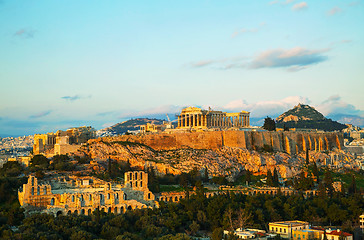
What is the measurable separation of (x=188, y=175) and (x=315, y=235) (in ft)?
88.1

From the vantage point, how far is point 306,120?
566 ft

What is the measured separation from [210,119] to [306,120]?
261ft

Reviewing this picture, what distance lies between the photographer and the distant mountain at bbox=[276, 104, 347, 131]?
160525 mm

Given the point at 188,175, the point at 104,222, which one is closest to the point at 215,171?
the point at 188,175

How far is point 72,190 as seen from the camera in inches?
2244

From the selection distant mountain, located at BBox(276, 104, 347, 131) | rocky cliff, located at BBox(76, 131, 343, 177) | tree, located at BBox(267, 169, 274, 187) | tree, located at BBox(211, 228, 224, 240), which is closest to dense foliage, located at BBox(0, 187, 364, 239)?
tree, located at BBox(211, 228, 224, 240)

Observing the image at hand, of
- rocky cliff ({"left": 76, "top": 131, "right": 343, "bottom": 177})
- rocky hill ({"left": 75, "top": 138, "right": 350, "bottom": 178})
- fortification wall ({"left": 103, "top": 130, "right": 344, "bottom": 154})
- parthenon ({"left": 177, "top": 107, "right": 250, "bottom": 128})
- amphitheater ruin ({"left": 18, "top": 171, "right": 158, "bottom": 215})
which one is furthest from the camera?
parthenon ({"left": 177, "top": 107, "right": 250, "bottom": 128})

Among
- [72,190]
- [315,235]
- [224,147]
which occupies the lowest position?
[315,235]

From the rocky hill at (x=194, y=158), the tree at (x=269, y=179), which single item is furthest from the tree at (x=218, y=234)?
the rocky hill at (x=194, y=158)

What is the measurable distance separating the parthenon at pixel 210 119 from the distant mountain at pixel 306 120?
176ft

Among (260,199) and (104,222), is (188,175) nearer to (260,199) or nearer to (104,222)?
(260,199)

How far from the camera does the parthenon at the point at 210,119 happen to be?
3890 inches

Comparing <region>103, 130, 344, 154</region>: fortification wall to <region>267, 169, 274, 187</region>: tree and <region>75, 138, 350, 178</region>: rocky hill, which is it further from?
<region>267, 169, 274, 187</region>: tree

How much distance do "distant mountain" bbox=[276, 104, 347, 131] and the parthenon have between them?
53529 mm
